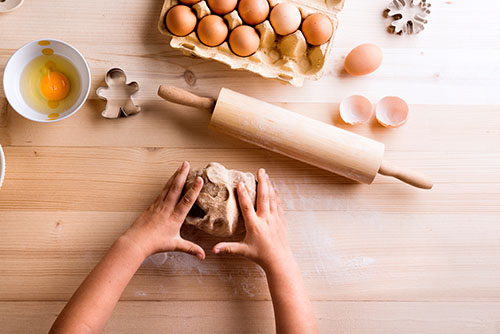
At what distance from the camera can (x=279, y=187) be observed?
3.01 feet

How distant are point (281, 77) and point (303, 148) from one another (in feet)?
0.53

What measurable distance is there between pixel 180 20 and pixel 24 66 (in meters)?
0.34

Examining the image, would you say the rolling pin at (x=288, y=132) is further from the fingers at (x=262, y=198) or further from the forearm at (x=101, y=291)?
the forearm at (x=101, y=291)

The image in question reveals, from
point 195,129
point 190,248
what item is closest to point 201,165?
point 195,129

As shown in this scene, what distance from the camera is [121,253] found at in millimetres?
820

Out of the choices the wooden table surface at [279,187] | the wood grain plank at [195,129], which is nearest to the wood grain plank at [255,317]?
the wooden table surface at [279,187]

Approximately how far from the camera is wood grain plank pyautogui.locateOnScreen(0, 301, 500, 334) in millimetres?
859

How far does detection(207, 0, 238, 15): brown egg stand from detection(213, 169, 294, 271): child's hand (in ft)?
1.21

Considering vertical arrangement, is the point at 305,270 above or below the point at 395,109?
below

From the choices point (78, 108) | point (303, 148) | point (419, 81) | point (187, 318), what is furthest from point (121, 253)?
point (419, 81)

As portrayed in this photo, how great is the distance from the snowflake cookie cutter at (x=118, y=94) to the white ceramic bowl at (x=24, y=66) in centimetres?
5

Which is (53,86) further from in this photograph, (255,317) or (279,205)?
(255,317)

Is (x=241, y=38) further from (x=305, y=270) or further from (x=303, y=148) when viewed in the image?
(x=305, y=270)

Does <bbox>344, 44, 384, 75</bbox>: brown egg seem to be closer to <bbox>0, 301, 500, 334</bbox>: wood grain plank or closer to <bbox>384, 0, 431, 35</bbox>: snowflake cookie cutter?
<bbox>384, 0, 431, 35</bbox>: snowflake cookie cutter
